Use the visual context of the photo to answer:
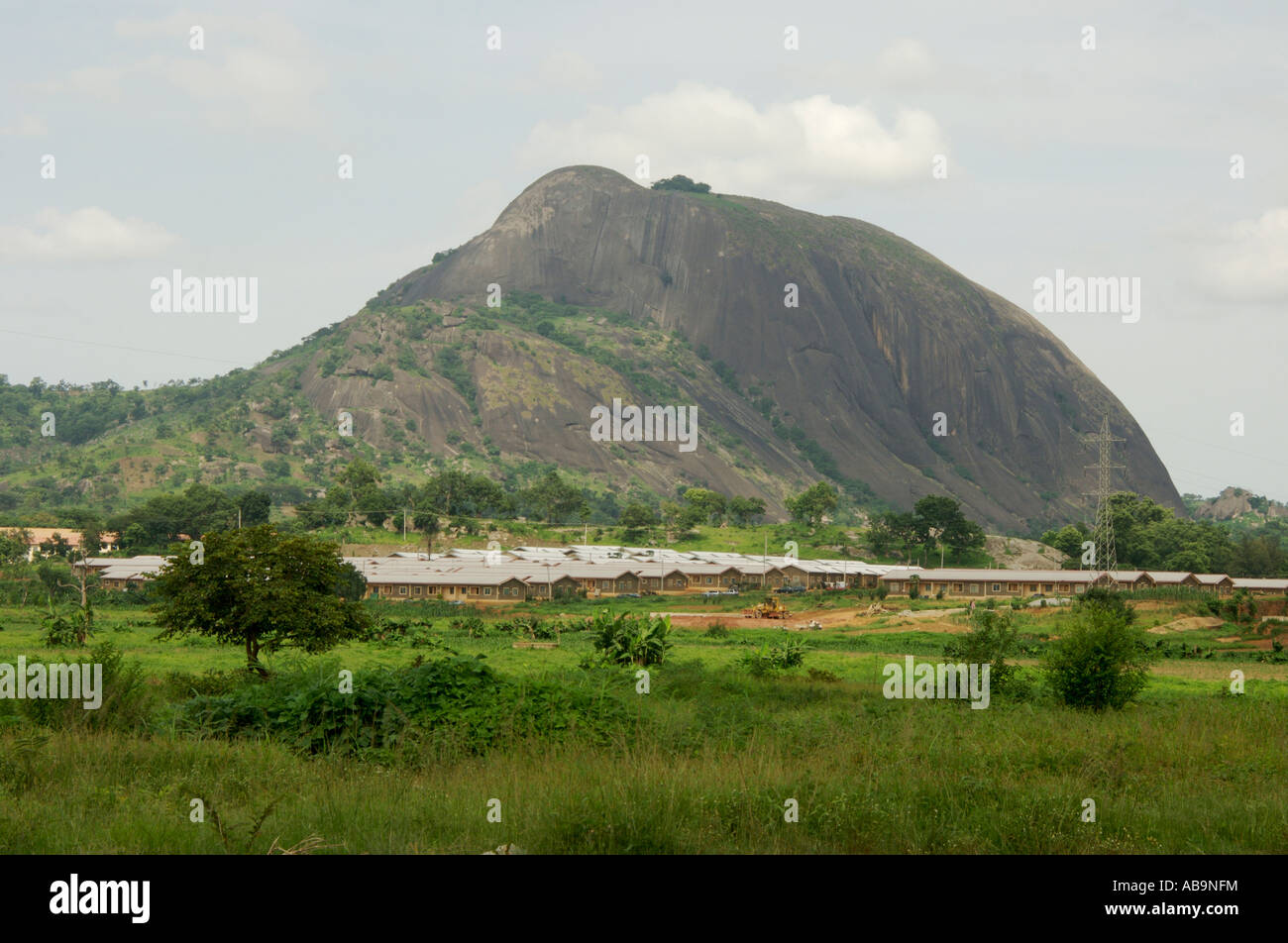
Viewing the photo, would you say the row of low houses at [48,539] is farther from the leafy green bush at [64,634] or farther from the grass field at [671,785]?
the grass field at [671,785]

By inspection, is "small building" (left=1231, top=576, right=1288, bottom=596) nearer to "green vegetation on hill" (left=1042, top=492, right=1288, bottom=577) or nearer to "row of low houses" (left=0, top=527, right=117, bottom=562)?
"green vegetation on hill" (left=1042, top=492, right=1288, bottom=577)

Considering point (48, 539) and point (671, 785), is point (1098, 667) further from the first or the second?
point (48, 539)

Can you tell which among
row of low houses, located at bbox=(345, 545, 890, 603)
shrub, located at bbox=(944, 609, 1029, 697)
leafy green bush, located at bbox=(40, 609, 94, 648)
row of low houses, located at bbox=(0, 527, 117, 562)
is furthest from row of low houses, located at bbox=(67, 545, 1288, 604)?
shrub, located at bbox=(944, 609, 1029, 697)

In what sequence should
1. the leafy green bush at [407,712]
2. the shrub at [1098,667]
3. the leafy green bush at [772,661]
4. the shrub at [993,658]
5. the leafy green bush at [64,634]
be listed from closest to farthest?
1. the leafy green bush at [407,712]
2. the shrub at [1098,667]
3. the shrub at [993,658]
4. the leafy green bush at [772,661]
5. the leafy green bush at [64,634]

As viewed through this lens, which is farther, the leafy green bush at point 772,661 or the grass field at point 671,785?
the leafy green bush at point 772,661

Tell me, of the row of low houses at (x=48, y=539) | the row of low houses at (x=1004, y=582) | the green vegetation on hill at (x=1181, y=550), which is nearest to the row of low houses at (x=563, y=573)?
the row of low houses at (x=1004, y=582)

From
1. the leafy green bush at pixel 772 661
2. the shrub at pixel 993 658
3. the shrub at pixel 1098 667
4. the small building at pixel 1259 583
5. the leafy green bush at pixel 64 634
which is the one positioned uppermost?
the shrub at pixel 1098 667
